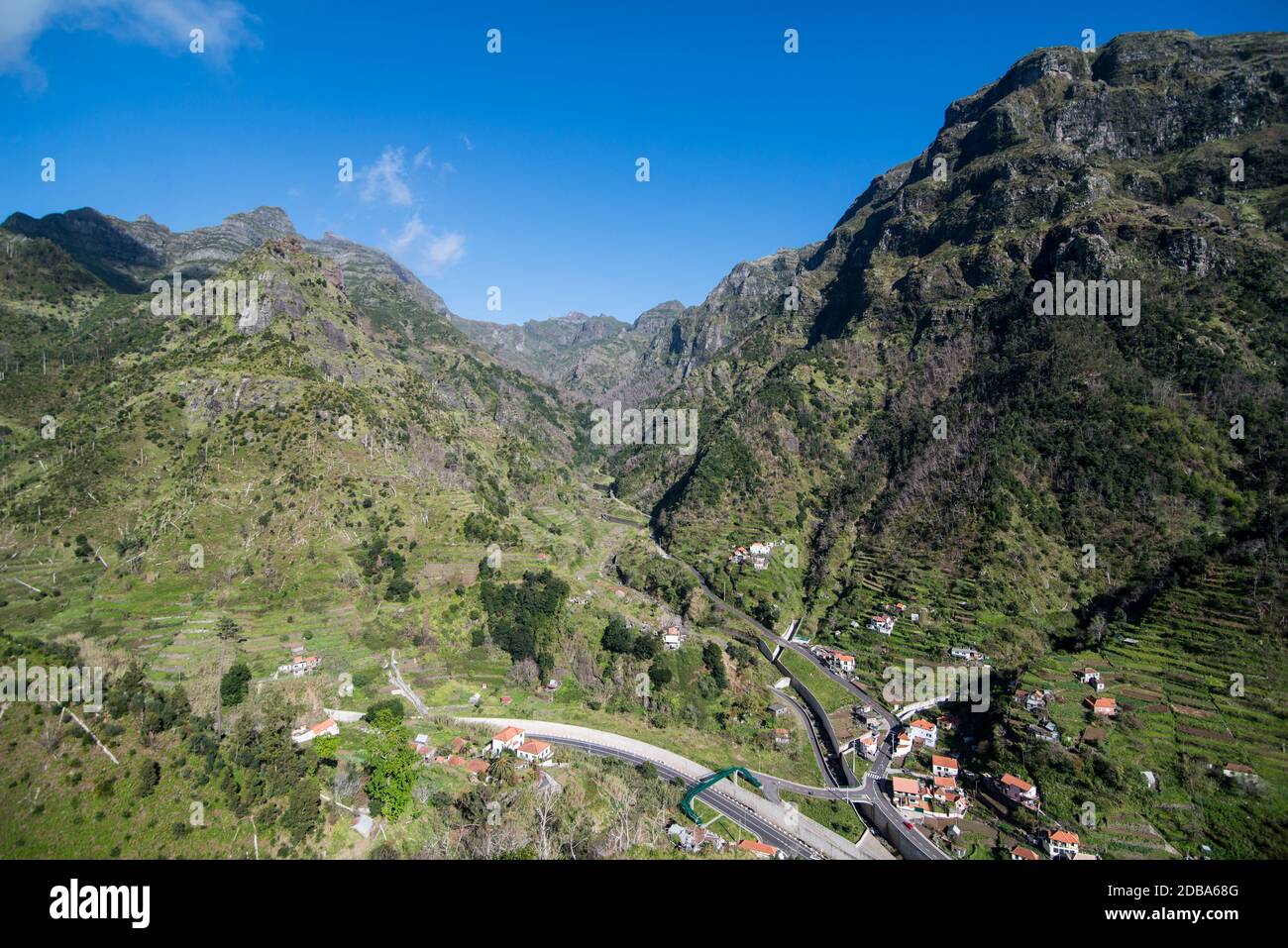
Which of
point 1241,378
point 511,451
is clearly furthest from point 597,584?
point 1241,378

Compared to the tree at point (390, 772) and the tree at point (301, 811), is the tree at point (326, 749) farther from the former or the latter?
the tree at point (301, 811)

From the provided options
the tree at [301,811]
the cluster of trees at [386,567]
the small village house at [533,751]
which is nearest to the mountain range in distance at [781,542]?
the tree at [301,811]

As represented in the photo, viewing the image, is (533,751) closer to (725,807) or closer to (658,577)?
(725,807)

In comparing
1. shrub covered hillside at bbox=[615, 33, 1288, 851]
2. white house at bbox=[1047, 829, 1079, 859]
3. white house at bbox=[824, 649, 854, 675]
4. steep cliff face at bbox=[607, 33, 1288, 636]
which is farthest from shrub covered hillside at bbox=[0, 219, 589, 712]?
white house at bbox=[1047, 829, 1079, 859]

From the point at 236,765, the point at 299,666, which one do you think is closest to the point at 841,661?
the point at 299,666

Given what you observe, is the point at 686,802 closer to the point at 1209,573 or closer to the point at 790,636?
the point at 790,636

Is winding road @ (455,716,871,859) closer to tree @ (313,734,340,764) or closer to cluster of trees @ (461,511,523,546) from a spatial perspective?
tree @ (313,734,340,764)
